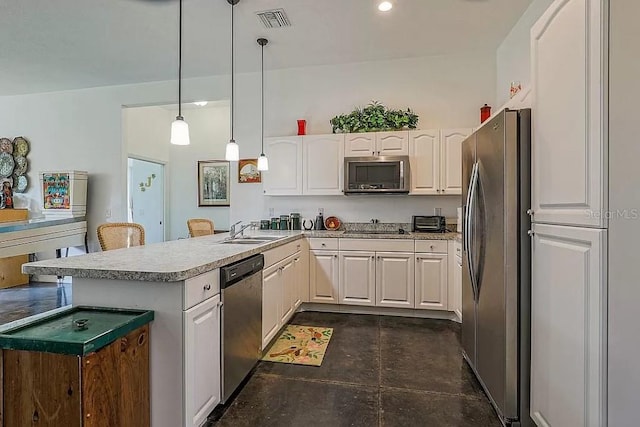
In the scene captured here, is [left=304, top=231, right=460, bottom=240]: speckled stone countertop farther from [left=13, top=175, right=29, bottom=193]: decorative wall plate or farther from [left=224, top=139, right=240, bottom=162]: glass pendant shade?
[left=13, top=175, right=29, bottom=193]: decorative wall plate

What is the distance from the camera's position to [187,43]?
3.67 meters

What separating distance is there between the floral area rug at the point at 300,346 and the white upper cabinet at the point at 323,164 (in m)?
1.59

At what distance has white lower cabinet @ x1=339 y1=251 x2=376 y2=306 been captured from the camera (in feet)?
12.0

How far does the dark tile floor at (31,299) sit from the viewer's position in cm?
378

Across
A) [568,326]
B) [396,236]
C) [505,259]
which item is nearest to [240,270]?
[505,259]

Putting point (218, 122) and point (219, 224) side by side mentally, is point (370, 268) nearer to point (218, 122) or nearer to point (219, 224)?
point (219, 224)

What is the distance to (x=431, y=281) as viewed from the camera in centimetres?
353

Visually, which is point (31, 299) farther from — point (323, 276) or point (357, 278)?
point (357, 278)

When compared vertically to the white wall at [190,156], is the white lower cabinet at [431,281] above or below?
below

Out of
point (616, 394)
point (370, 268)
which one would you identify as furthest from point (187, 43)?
point (616, 394)

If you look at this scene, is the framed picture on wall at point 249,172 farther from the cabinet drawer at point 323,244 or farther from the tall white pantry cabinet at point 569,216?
the tall white pantry cabinet at point 569,216

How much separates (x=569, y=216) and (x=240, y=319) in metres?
1.85

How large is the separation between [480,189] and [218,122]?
5822 mm

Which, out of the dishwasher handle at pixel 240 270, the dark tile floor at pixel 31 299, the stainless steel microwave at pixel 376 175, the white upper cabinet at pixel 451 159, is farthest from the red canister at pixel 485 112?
the dark tile floor at pixel 31 299
